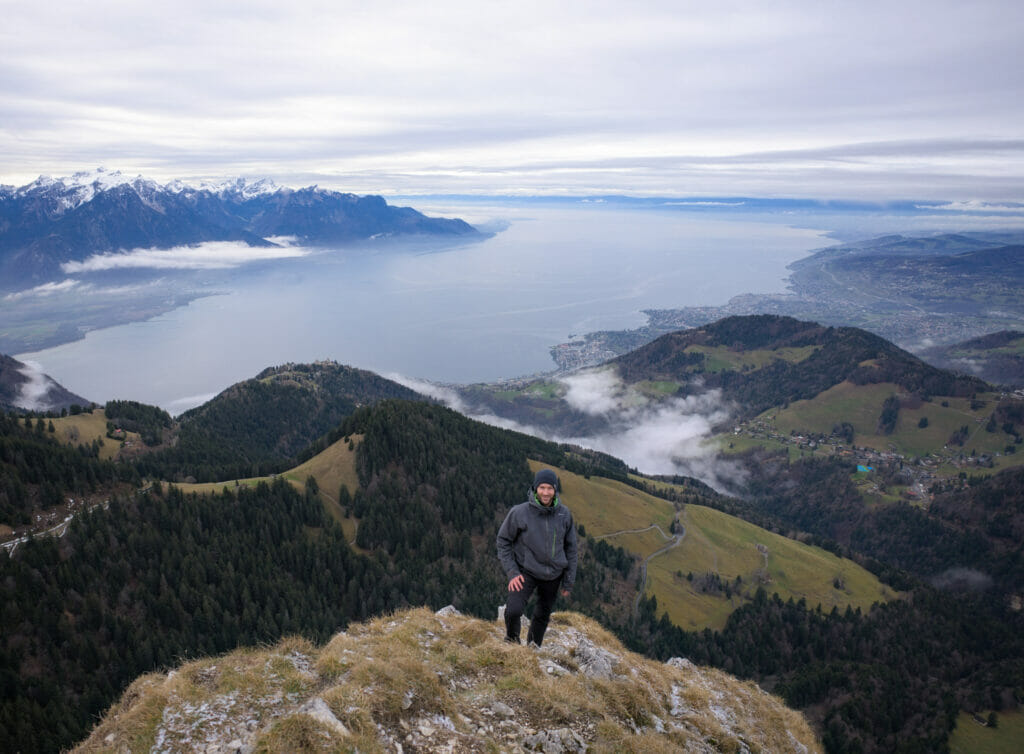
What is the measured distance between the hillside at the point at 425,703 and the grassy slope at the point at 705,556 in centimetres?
8887

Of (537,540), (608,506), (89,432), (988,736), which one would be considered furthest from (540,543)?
(89,432)

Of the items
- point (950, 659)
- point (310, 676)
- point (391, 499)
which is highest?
point (310, 676)

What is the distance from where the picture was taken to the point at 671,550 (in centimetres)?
11288

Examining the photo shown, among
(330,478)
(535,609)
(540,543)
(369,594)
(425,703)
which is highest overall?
(540,543)

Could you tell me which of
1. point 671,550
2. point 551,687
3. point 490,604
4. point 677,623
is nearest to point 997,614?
point 671,550

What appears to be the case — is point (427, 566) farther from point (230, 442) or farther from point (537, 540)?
point (230, 442)

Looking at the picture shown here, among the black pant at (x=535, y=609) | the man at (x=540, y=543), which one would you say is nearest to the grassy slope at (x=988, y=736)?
the black pant at (x=535, y=609)

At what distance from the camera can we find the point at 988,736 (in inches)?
3246

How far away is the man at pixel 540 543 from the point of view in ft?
41.7

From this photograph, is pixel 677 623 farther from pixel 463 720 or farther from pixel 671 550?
pixel 463 720

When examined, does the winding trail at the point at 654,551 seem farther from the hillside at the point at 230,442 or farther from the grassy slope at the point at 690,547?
the hillside at the point at 230,442

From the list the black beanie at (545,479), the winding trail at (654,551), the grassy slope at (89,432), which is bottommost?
the winding trail at (654,551)

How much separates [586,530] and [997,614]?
116m

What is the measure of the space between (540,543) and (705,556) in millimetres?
116177
